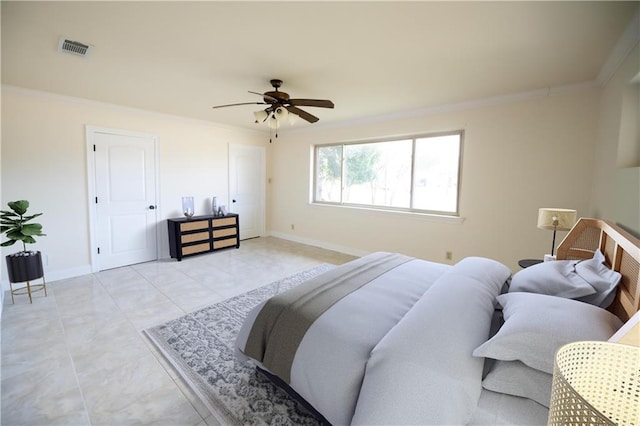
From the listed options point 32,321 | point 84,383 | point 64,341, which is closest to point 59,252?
point 32,321

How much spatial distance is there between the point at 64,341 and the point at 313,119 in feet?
10.1

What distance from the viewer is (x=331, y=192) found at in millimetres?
5445

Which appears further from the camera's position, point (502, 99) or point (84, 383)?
point (502, 99)

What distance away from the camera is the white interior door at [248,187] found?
5.61 m

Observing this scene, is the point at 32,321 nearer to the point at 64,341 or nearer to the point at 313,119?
the point at 64,341

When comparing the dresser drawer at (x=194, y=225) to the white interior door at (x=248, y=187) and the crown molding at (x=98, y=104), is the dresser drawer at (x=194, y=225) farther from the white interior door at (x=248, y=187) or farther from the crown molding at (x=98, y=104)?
the crown molding at (x=98, y=104)

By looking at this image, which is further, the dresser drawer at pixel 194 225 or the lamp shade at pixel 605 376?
the dresser drawer at pixel 194 225

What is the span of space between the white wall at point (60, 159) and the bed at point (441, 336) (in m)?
3.44

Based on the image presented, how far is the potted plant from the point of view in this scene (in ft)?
9.14

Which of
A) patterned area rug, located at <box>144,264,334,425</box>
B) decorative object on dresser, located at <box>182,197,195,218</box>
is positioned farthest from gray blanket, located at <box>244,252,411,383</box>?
decorative object on dresser, located at <box>182,197,195,218</box>

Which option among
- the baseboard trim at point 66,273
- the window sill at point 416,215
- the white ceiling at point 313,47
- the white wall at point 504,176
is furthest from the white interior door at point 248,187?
the baseboard trim at point 66,273

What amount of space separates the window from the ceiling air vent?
3.74 meters

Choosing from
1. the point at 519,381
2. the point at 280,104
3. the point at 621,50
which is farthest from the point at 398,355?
the point at 621,50

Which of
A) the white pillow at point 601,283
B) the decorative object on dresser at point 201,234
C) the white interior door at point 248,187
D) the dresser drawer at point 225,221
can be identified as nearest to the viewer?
the white pillow at point 601,283
